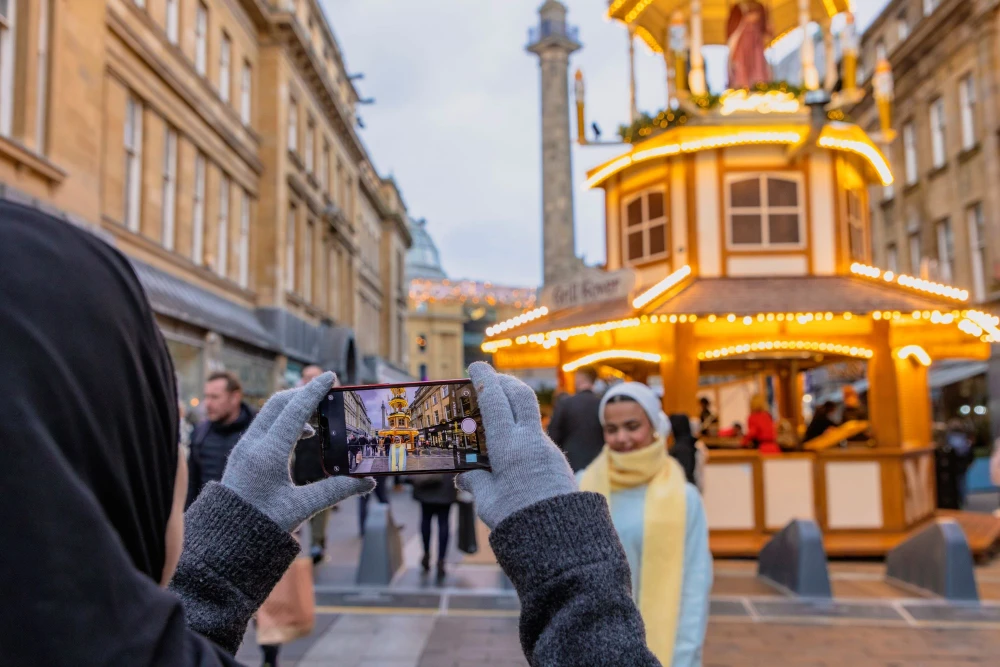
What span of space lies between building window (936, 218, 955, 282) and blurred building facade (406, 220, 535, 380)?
4258 cm

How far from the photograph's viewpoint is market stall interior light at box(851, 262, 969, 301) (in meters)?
11.5

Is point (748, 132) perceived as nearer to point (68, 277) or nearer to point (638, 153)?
point (638, 153)

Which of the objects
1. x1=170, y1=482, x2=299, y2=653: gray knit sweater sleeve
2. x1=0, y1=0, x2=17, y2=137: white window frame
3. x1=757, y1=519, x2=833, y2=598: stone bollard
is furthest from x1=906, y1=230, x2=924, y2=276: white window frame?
x1=170, y1=482, x2=299, y2=653: gray knit sweater sleeve

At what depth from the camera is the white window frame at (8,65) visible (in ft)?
37.5

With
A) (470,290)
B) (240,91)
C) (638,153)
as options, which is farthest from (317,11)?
(470,290)

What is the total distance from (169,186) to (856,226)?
1390 centimetres

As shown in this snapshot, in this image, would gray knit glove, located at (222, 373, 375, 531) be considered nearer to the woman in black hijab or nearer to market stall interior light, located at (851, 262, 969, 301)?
the woman in black hijab

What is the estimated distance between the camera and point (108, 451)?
2.76 feet

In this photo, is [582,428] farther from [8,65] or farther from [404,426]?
[8,65]

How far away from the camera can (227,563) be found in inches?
49.4

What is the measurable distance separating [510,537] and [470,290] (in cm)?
7174

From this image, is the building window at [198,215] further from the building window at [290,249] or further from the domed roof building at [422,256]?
the domed roof building at [422,256]

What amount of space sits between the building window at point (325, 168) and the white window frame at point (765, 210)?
2216 cm

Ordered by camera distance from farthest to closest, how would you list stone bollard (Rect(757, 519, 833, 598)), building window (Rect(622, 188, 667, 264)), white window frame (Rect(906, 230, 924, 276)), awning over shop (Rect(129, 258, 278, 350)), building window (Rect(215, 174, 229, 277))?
white window frame (Rect(906, 230, 924, 276))
building window (Rect(215, 174, 229, 277))
awning over shop (Rect(129, 258, 278, 350))
building window (Rect(622, 188, 667, 264))
stone bollard (Rect(757, 519, 833, 598))
